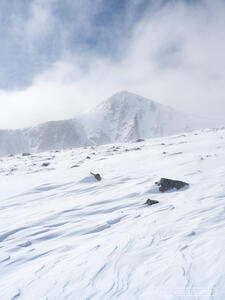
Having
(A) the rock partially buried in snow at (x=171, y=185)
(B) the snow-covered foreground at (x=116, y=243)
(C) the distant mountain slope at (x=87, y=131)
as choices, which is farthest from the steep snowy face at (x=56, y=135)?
(A) the rock partially buried in snow at (x=171, y=185)

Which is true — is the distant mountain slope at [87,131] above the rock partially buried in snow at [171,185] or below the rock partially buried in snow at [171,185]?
above

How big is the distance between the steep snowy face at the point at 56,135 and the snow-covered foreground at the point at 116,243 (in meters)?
160

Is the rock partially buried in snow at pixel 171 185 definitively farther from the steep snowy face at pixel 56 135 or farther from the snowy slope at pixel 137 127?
the snowy slope at pixel 137 127

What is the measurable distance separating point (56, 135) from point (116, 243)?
575 ft

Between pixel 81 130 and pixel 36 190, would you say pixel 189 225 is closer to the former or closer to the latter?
pixel 36 190

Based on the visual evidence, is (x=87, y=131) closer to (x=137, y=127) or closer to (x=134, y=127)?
(x=134, y=127)

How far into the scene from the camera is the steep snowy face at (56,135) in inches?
6393

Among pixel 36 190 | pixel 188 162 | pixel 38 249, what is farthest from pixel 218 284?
pixel 188 162

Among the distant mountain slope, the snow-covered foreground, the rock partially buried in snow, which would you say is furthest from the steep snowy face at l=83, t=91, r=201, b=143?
the snow-covered foreground

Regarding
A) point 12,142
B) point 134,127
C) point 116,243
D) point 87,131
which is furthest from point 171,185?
point 134,127

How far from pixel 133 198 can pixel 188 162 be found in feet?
16.7

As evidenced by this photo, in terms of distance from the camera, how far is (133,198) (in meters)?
6.88

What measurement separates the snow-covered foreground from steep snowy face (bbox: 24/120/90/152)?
160 metres

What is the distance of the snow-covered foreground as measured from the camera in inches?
121
